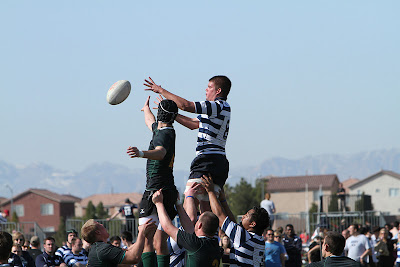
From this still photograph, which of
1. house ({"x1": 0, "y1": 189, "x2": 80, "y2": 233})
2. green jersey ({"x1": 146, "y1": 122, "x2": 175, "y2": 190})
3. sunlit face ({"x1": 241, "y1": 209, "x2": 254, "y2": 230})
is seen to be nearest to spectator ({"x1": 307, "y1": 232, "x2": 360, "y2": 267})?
sunlit face ({"x1": 241, "y1": 209, "x2": 254, "y2": 230})

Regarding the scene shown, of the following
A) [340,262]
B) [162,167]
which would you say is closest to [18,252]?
[162,167]

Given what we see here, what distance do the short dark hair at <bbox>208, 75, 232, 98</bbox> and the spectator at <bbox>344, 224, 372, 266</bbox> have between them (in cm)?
1257

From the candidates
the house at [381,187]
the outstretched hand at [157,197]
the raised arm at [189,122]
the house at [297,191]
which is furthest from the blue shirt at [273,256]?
the house at [381,187]

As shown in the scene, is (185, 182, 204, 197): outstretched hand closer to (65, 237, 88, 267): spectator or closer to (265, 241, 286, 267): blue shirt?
(65, 237, 88, 267): spectator

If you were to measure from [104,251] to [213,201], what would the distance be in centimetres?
185

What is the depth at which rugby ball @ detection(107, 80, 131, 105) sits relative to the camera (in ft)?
35.3

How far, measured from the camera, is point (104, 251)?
8.66 metres

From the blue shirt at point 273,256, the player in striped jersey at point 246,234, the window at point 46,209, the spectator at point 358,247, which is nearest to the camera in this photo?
the player in striped jersey at point 246,234

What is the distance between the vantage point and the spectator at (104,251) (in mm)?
8633

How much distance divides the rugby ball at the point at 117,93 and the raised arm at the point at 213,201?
185 centimetres

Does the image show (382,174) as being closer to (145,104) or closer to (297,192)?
(297,192)

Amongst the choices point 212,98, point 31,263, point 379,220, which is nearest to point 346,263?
point 212,98

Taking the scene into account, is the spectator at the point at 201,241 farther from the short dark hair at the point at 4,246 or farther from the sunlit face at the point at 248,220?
the short dark hair at the point at 4,246

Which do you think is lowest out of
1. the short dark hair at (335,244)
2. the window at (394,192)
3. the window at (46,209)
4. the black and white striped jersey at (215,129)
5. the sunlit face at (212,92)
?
the short dark hair at (335,244)
